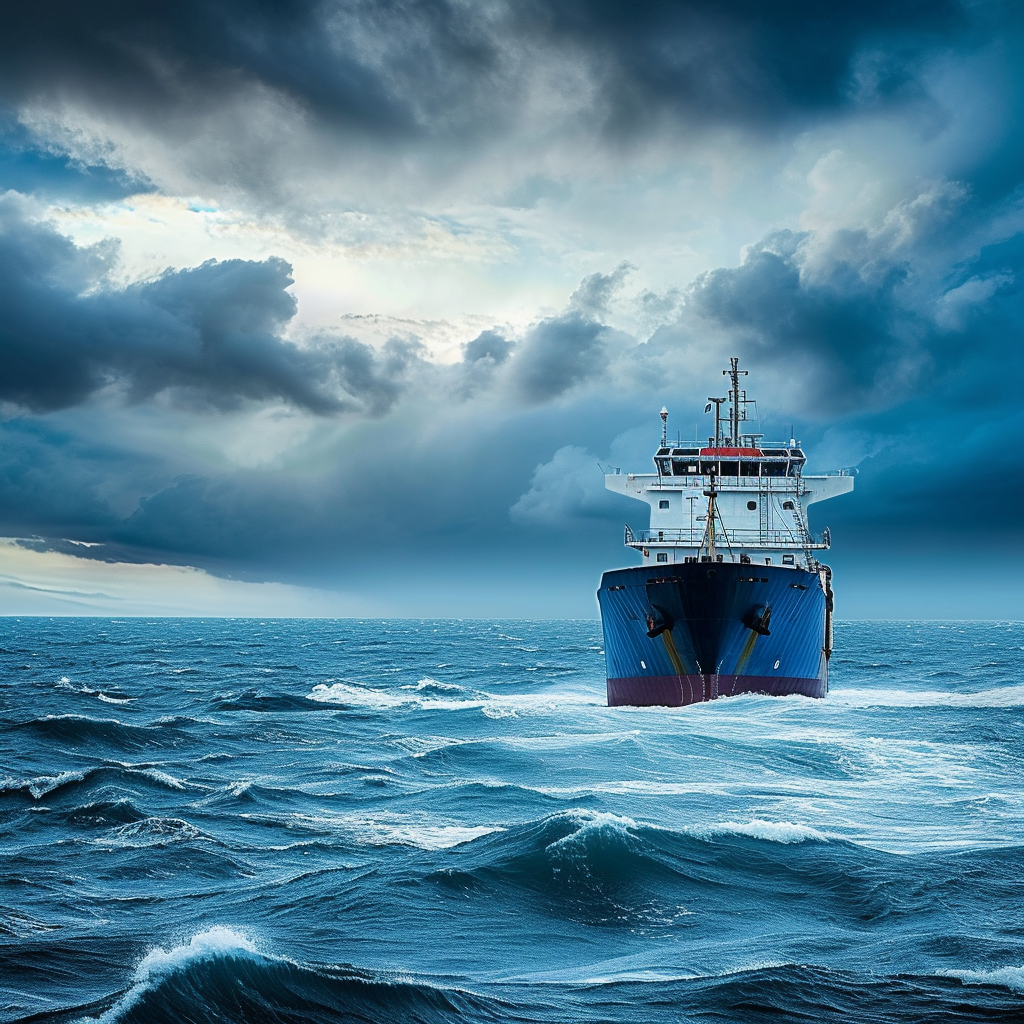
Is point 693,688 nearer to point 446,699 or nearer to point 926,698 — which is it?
point 446,699

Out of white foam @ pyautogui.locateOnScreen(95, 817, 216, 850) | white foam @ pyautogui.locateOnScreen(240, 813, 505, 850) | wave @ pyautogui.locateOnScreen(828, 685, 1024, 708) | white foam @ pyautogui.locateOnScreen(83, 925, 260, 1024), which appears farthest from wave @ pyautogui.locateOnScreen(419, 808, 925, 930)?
wave @ pyautogui.locateOnScreen(828, 685, 1024, 708)

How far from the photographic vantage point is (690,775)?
2308 centimetres

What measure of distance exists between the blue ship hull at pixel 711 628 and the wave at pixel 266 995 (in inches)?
955

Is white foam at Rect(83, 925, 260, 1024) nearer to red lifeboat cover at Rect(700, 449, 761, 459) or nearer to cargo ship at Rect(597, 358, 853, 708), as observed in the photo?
cargo ship at Rect(597, 358, 853, 708)

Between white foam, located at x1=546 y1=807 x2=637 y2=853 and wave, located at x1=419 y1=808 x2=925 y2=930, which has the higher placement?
white foam, located at x1=546 y1=807 x2=637 y2=853

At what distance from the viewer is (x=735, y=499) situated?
150 ft

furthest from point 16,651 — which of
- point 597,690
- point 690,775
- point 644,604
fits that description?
point 690,775

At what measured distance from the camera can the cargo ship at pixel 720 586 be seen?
33688mm

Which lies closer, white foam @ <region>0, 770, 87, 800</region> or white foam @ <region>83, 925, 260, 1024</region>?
white foam @ <region>83, 925, 260, 1024</region>

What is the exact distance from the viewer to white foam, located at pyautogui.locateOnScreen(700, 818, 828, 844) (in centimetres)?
1619

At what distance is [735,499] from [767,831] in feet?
99.8

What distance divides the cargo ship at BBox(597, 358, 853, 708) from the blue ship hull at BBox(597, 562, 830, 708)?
46 millimetres

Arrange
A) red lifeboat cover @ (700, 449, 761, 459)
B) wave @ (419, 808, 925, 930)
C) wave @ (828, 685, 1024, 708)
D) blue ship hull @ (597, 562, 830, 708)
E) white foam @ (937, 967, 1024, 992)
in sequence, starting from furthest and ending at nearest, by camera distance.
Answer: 1. red lifeboat cover @ (700, 449, 761, 459)
2. wave @ (828, 685, 1024, 708)
3. blue ship hull @ (597, 562, 830, 708)
4. wave @ (419, 808, 925, 930)
5. white foam @ (937, 967, 1024, 992)

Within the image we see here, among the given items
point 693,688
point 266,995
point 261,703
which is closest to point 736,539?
point 693,688
